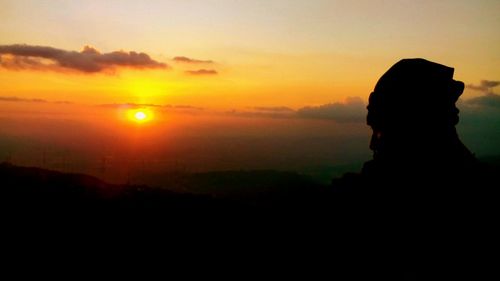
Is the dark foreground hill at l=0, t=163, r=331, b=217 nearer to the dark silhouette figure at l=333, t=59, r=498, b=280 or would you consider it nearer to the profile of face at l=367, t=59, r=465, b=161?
the dark silhouette figure at l=333, t=59, r=498, b=280

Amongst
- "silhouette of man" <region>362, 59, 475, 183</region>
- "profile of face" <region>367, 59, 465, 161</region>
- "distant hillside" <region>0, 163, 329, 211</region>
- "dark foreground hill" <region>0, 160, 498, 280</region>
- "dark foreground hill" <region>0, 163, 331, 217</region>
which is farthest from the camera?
"distant hillside" <region>0, 163, 329, 211</region>

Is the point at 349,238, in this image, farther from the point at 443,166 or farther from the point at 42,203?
the point at 42,203

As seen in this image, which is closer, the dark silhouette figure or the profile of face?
the dark silhouette figure

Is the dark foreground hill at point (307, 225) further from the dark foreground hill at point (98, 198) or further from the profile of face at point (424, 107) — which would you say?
the profile of face at point (424, 107)

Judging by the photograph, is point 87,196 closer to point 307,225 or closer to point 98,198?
point 98,198

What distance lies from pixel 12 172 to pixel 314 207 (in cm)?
3245

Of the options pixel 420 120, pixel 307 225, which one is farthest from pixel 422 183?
pixel 307 225

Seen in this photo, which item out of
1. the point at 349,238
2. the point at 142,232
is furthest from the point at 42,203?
the point at 349,238

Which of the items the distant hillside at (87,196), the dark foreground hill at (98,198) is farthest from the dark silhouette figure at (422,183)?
the distant hillside at (87,196)

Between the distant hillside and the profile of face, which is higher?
the profile of face

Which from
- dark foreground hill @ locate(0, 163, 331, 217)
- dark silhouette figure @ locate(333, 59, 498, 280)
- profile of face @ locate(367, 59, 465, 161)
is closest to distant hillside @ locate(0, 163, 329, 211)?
dark foreground hill @ locate(0, 163, 331, 217)

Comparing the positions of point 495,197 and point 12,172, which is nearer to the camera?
point 495,197

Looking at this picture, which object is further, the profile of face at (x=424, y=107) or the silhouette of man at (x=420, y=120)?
the profile of face at (x=424, y=107)

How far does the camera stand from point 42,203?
1414 inches
